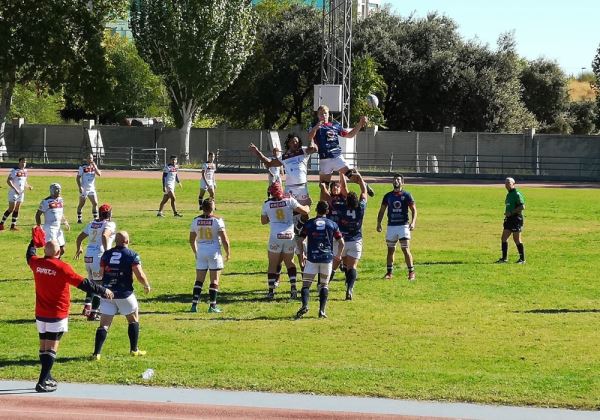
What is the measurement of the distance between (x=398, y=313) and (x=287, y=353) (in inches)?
156

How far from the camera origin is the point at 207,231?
62.3 feet

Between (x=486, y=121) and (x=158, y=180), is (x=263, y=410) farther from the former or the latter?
(x=486, y=121)

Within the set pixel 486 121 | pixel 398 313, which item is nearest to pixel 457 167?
pixel 486 121

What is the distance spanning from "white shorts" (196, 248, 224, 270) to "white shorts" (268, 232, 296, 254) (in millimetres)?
1987

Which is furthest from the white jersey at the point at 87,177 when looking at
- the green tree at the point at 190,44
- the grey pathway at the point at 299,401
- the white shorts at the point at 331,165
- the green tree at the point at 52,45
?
the green tree at the point at 52,45

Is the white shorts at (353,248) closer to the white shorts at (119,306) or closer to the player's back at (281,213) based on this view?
the player's back at (281,213)

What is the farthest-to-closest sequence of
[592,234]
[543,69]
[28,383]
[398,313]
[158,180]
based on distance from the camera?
[543,69]
[158,180]
[592,234]
[398,313]
[28,383]

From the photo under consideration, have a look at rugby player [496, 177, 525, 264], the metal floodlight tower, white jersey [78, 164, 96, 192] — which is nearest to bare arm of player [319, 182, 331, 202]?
rugby player [496, 177, 525, 264]

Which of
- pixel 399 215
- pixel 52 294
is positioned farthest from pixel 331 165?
pixel 52 294

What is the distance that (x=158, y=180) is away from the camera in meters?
57.3

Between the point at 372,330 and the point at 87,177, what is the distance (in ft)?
60.4

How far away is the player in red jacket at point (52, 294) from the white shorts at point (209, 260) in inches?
200

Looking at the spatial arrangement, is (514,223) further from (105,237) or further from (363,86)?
(363,86)

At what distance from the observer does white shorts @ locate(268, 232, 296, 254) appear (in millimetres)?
20969
